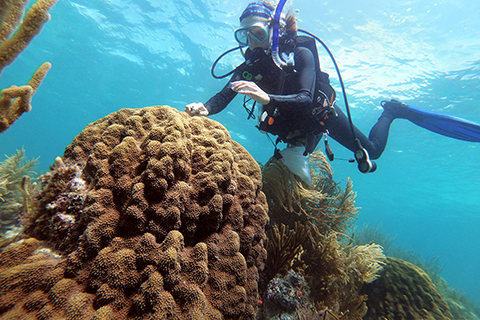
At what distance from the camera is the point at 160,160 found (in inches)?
70.6

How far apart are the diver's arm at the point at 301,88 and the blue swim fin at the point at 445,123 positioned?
3892 mm

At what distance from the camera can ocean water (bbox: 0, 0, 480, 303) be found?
41.4 ft

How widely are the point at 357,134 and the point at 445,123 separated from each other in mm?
2453

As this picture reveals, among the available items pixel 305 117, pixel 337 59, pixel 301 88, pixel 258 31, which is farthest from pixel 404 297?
pixel 337 59

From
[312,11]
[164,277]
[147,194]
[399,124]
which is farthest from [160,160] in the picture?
[399,124]

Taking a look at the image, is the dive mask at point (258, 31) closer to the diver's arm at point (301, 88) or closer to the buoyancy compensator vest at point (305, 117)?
the buoyancy compensator vest at point (305, 117)

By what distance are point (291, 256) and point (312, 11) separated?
50.3 ft

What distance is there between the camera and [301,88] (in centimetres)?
373

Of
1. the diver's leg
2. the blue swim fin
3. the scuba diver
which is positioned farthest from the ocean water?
the blue swim fin

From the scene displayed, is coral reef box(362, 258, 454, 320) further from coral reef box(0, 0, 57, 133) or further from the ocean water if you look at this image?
coral reef box(0, 0, 57, 133)

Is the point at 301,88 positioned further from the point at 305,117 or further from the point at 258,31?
the point at 258,31

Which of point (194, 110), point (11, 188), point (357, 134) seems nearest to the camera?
point (194, 110)

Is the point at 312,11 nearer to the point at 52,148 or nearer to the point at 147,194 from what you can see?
the point at 147,194

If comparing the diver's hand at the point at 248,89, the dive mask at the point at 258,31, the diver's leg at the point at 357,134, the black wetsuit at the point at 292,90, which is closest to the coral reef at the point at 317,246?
the black wetsuit at the point at 292,90
